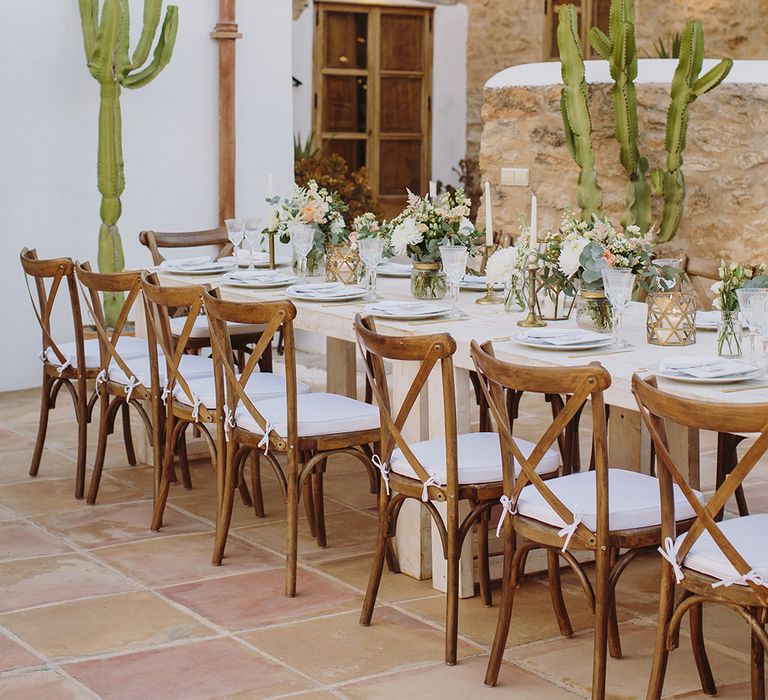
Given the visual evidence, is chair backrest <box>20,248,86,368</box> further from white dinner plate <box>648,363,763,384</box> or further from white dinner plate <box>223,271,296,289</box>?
white dinner plate <box>648,363,763,384</box>

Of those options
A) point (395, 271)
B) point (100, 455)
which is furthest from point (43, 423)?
point (395, 271)

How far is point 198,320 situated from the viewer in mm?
5180

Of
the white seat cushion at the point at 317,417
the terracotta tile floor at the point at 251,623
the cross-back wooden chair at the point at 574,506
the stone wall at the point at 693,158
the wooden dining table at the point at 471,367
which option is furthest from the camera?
the stone wall at the point at 693,158

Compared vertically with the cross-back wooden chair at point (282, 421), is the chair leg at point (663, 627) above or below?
below

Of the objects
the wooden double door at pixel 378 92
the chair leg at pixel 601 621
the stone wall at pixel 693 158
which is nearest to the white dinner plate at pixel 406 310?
the chair leg at pixel 601 621

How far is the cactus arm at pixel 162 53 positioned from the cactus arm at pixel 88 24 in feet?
0.74

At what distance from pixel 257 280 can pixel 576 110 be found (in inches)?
103

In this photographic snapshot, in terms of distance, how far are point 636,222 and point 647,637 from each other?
381cm

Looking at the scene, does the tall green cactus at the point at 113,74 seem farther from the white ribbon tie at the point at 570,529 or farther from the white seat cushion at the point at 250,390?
the white ribbon tie at the point at 570,529

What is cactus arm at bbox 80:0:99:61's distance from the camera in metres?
6.11

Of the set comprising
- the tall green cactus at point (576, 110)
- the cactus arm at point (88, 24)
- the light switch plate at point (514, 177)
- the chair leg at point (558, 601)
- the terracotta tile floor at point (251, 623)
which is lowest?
the terracotta tile floor at point (251, 623)

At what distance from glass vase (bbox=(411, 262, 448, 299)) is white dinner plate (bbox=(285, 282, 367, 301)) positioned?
181 millimetres

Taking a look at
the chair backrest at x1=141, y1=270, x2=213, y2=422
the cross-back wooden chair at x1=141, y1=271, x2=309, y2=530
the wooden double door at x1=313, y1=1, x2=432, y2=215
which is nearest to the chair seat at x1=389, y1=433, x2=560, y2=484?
the cross-back wooden chair at x1=141, y1=271, x2=309, y2=530

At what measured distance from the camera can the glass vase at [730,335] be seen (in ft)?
10.4
